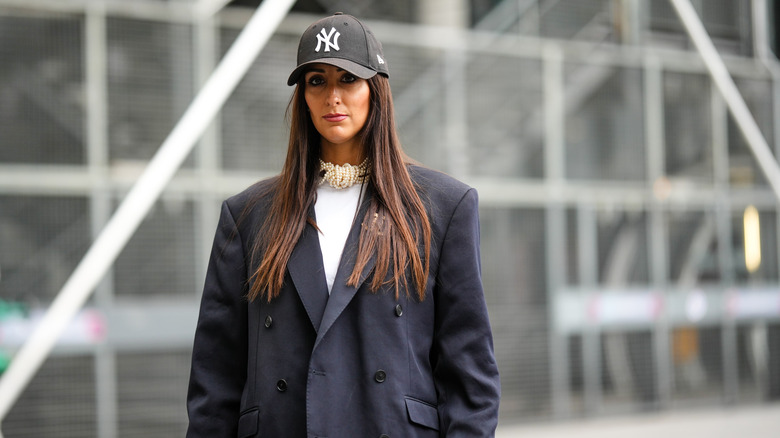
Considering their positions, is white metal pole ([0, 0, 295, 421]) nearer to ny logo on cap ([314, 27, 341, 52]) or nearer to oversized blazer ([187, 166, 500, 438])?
oversized blazer ([187, 166, 500, 438])

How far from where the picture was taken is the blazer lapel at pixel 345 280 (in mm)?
2559

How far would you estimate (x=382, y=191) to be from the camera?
2688 millimetres

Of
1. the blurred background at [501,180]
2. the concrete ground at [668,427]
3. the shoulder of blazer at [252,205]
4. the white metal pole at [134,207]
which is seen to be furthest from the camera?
the concrete ground at [668,427]

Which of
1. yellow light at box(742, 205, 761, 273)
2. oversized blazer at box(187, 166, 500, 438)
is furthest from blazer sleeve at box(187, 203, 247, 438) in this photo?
yellow light at box(742, 205, 761, 273)

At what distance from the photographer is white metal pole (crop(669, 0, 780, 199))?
10.1 metres

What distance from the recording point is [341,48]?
2.59 m

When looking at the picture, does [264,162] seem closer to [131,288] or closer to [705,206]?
[131,288]

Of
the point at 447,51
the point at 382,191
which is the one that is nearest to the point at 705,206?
the point at 447,51

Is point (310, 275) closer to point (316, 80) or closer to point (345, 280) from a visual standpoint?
point (345, 280)

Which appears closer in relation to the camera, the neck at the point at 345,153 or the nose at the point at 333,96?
the nose at the point at 333,96

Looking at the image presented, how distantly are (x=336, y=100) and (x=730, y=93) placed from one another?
8.81m

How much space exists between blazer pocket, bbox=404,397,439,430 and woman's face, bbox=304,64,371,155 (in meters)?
0.68

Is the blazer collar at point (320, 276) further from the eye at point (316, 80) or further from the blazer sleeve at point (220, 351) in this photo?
the eye at point (316, 80)

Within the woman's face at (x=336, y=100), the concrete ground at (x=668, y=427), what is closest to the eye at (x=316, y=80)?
the woman's face at (x=336, y=100)
